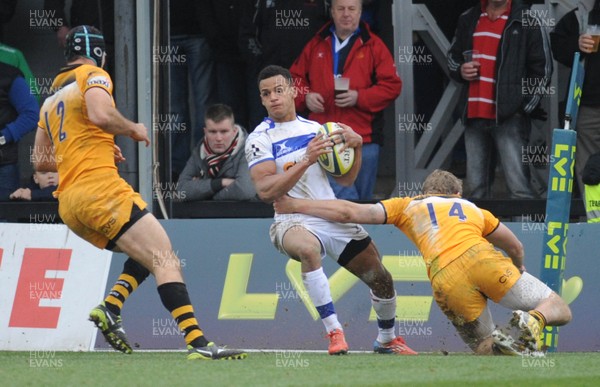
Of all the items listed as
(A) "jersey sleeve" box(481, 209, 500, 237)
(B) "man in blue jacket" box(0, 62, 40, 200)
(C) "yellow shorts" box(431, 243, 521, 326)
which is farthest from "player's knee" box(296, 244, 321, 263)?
(B) "man in blue jacket" box(0, 62, 40, 200)

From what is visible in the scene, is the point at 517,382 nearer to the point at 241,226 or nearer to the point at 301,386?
the point at 301,386

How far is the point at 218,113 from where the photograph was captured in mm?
12523

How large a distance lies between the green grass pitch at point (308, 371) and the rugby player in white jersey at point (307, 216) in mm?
624

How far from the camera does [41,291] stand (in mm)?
11648

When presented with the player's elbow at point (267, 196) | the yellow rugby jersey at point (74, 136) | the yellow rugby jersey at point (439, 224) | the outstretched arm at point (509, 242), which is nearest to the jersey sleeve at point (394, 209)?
the yellow rugby jersey at point (439, 224)

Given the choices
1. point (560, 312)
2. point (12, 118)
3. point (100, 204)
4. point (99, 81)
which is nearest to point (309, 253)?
point (100, 204)

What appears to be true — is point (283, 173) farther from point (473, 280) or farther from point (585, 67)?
point (585, 67)

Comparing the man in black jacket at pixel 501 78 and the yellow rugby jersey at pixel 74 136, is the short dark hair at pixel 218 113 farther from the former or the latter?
the yellow rugby jersey at pixel 74 136

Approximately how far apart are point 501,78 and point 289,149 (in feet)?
9.57

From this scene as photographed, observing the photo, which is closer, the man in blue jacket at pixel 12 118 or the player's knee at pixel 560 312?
the player's knee at pixel 560 312

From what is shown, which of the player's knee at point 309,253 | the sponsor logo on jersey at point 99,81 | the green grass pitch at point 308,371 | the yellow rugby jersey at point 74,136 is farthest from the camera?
the player's knee at point 309,253

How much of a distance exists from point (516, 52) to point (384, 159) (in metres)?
2.96

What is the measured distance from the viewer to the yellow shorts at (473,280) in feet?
30.0

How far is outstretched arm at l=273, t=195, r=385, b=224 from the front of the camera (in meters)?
9.49
